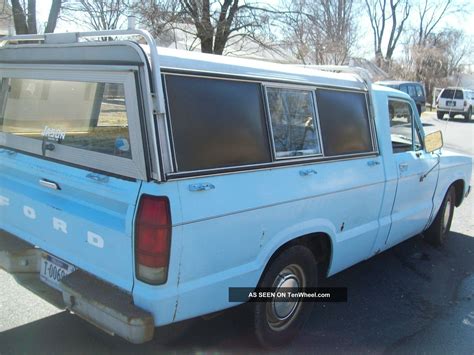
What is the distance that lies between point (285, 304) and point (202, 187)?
1.27m

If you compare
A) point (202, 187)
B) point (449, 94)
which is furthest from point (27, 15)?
point (449, 94)

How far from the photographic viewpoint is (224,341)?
3.29 m

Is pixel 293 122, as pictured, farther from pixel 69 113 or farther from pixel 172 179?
pixel 69 113

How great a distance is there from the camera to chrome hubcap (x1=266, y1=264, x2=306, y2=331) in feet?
10.4

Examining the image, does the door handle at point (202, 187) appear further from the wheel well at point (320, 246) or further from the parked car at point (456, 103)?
the parked car at point (456, 103)

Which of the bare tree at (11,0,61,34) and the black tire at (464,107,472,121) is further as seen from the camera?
the black tire at (464,107,472,121)

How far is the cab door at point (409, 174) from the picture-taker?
4207 millimetres

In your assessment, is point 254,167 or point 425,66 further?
point 425,66

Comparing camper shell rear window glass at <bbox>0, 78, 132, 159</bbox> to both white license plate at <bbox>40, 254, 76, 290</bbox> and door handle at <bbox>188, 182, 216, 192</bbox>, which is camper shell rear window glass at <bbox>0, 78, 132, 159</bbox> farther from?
white license plate at <bbox>40, 254, 76, 290</bbox>

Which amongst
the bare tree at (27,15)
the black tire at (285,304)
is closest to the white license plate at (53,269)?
the black tire at (285,304)

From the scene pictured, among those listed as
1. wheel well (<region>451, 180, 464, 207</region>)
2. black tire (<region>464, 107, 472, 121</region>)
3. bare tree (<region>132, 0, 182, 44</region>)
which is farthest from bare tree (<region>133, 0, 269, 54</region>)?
black tire (<region>464, 107, 472, 121</region>)

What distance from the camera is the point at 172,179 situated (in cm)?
240

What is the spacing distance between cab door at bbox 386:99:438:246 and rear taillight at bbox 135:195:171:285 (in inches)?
97.7

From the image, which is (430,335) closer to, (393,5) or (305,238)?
(305,238)
